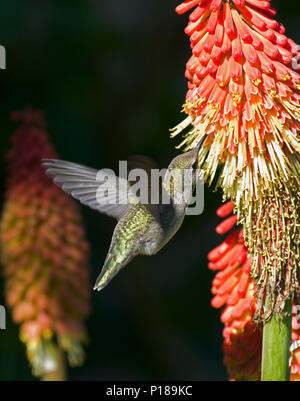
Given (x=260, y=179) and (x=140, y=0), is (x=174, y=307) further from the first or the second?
(x=260, y=179)

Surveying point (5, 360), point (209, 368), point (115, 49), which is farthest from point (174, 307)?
point (115, 49)

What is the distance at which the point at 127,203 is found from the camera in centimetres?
313

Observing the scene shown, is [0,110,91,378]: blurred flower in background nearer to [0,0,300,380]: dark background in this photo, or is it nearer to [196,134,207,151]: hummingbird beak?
[196,134,207,151]: hummingbird beak

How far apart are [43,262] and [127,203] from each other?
0.40 m

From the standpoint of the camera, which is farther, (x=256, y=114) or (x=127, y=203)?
(x=127, y=203)

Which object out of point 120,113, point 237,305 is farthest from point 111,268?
point 120,113

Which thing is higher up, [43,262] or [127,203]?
[127,203]

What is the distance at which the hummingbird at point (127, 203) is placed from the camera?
9.33 feet

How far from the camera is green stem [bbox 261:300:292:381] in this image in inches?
86.9

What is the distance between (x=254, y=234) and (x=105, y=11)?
3.13 m

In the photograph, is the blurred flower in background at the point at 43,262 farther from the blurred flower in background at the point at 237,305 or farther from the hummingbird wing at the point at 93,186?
the blurred flower in background at the point at 237,305

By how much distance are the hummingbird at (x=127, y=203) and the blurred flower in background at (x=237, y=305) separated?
0.97ft

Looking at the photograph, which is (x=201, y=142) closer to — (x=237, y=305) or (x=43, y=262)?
(x=237, y=305)

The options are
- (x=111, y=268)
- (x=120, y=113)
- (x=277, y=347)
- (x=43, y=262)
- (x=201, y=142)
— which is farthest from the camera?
(x=120, y=113)
